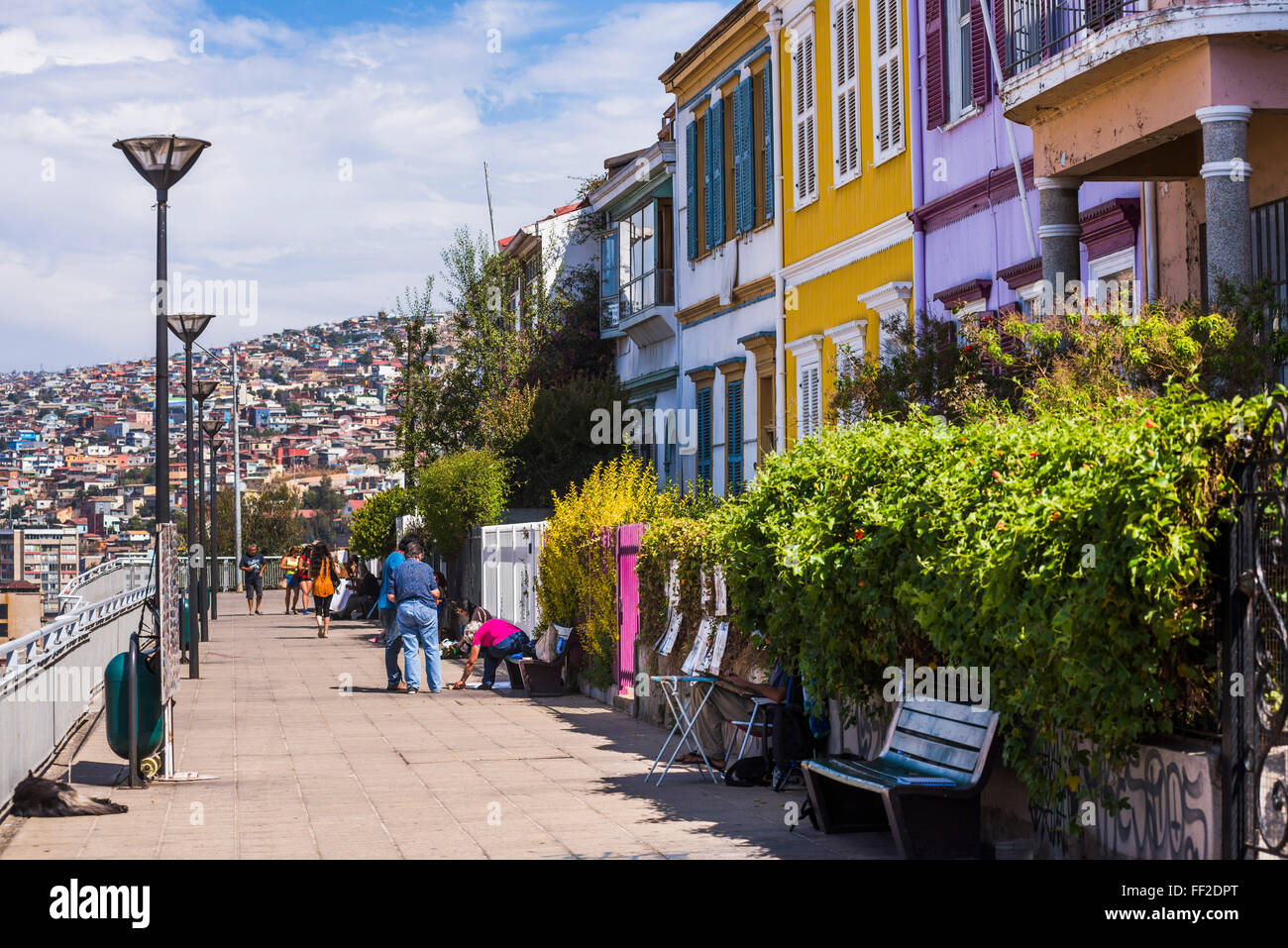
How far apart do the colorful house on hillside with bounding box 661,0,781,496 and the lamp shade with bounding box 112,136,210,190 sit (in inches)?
369

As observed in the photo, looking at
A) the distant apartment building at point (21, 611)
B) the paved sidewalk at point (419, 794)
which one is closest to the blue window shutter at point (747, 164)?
the paved sidewalk at point (419, 794)

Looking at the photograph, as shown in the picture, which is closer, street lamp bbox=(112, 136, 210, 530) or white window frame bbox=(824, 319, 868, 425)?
street lamp bbox=(112, 136, 210, 530)

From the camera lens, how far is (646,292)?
29469 mm

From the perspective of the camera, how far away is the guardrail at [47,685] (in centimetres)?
1137

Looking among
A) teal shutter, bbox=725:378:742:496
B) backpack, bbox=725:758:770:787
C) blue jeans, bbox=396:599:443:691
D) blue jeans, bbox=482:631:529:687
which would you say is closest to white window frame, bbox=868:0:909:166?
teal shutter, bbox=725:378:742:496

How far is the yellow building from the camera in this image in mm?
18953

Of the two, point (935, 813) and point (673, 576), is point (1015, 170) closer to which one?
point (673, 576)

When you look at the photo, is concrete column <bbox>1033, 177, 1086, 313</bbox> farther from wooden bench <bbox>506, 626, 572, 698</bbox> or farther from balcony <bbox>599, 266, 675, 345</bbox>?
balcony <bbox>599, 266, 675, 345</bbox>

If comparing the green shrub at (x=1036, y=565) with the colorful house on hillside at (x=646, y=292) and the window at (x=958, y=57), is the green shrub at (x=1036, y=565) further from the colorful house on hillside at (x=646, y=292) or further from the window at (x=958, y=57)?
the colorful house on hillside at (x=646, y=292)

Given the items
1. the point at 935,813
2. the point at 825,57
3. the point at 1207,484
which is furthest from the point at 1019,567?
the point at 825,57

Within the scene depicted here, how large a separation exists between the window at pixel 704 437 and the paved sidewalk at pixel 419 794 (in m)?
7.58

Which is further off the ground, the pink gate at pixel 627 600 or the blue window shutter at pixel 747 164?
the blue window shutter at pixel 747 164

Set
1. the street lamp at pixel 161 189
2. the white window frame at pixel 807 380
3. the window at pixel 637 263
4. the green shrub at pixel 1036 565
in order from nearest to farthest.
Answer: the green shrub at pixel 1036 565
the street lamp at pixel 161 189
the white window frame at pixel 807 380
the window at pixel 637 263
